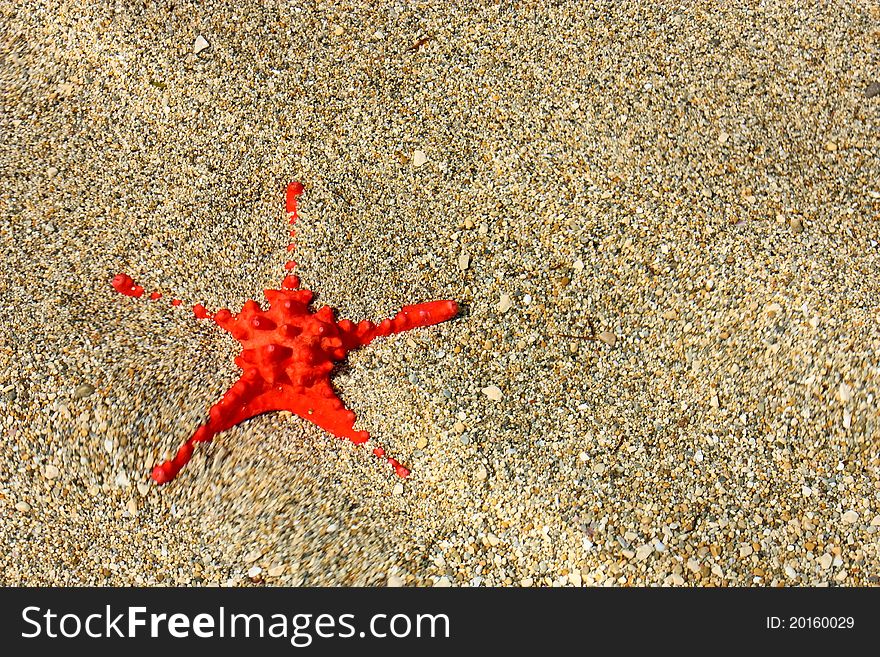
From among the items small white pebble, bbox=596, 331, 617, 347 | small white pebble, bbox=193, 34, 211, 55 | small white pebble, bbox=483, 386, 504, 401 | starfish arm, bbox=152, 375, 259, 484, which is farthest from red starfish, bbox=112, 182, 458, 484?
small white pebble, bbox=193, 34, 211, 55

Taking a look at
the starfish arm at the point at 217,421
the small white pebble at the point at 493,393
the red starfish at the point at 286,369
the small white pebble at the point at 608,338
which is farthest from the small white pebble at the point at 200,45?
the small white pebble at the point at 608,338

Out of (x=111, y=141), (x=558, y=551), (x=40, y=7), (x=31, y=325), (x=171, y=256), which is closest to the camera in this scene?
(x=558, y=551)

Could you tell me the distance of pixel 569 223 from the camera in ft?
9.05

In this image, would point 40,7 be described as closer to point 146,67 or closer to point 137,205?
point 146,67

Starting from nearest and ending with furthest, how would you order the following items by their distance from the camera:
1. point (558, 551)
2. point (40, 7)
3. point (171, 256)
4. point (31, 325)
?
1. point (558, 551)
2. point (31, 325)
3. point (171, 256)
4. point (40, 7)

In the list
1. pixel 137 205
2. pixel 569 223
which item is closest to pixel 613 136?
pixel 569 223

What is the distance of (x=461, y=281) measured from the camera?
2.67 m

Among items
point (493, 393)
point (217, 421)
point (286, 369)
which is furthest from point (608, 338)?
point (217, 421)

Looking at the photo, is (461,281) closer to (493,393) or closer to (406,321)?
(406,321)

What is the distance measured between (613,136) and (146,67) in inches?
71.7

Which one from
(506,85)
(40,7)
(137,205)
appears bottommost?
(137,205)

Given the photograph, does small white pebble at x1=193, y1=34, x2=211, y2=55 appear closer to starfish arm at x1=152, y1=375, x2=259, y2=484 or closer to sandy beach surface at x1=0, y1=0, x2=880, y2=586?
sandy beach surface at x1=0, y1=0, x2=880, y2=586

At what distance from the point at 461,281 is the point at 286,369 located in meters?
0.67

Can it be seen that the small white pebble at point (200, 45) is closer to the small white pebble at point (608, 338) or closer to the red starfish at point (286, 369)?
the red starfish at point (286, 369)
